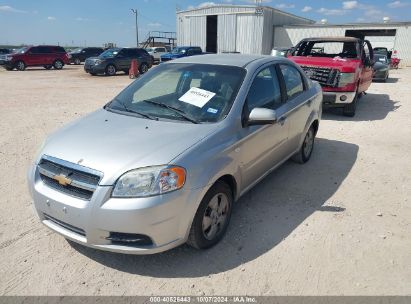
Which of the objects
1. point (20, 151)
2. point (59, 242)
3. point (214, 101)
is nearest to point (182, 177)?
point (214, 101)

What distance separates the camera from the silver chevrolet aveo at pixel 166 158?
8.37 feet

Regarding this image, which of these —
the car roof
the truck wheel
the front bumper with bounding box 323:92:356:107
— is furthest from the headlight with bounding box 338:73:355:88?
the car roof

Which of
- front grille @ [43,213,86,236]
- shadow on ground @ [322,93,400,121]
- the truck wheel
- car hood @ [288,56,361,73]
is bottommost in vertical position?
shadow on ground @ [322,93,400,121]

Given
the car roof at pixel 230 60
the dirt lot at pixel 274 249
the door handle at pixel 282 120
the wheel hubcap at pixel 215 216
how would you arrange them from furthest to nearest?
the door handle at pixel 282 120
the car roof at pixel 230 60
the wheel hubcap at pixel 215 216
the dirt lot at pixel 274 249

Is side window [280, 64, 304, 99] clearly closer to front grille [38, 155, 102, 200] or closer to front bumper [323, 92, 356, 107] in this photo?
front grille [38, 155, 102, 200]

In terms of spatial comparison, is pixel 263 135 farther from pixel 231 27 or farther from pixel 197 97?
pixel 231 27

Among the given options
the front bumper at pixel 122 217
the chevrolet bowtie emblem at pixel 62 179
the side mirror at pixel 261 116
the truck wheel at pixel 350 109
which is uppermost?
the side mirror at pixel 261 116

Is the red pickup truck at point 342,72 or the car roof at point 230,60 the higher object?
the car roof at point 230,60

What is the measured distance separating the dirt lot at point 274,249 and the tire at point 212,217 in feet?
0.42

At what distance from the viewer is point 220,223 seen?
128 inches

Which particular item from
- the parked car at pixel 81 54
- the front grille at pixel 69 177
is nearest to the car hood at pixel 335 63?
the front grille at pixel 69 177

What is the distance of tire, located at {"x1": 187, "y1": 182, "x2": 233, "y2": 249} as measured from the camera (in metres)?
Result: 2.86

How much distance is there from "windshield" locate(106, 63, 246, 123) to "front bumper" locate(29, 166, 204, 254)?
946 mm

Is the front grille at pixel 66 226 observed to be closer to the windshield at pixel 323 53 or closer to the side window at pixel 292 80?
the side window at pixel 292 80
